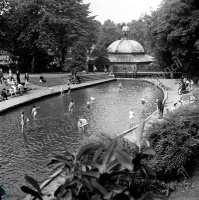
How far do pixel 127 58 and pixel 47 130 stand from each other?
166 feet

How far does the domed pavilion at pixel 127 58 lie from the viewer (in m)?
66.3

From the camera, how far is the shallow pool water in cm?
1311

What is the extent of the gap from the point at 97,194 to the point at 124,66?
64.5 metres

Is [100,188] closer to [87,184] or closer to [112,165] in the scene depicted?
[87,184]

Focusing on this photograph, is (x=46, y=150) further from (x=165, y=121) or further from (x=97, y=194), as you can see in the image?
(x=97, y=194)

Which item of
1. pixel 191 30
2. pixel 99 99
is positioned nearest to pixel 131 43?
pixel 99 99

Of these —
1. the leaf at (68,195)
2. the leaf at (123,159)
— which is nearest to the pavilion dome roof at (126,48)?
the leaf at (68,195)

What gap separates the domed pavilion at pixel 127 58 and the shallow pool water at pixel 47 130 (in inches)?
1295

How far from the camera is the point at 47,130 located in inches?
784

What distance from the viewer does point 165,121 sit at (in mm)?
10820

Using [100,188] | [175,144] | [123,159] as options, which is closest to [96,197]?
[100,188]

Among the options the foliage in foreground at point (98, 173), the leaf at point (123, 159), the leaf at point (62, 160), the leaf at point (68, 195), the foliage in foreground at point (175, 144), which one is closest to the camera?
the leaf at point (123, 159)

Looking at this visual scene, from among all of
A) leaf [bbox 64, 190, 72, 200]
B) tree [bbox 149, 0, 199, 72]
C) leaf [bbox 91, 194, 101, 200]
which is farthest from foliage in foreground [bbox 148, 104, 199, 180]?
tree [bbox 149, 0, 199, 72]

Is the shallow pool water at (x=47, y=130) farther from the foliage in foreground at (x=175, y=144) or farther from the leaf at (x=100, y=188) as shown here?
the leaf at (x=100, y=188)
